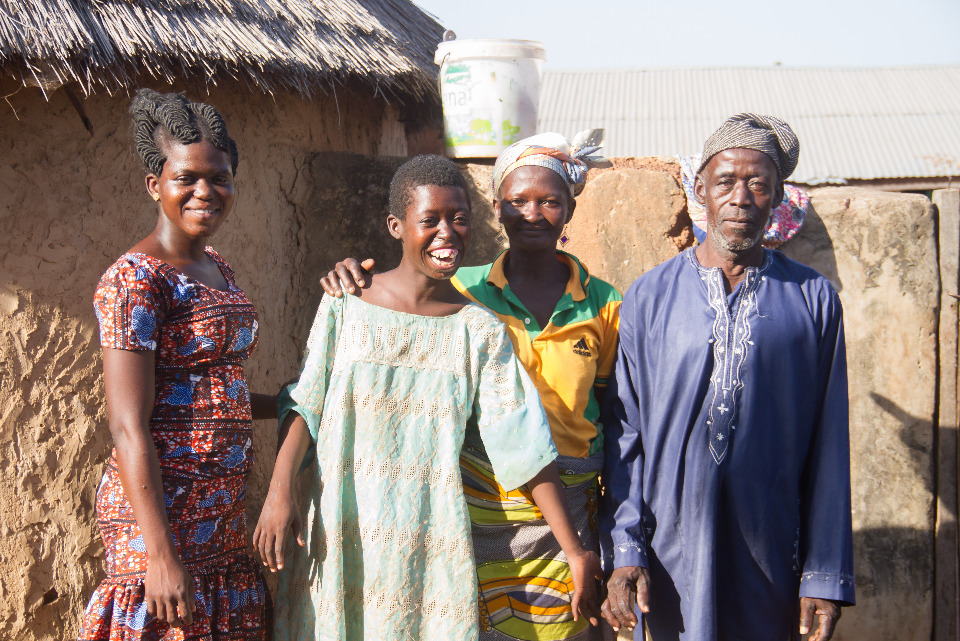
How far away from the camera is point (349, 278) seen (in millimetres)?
2311

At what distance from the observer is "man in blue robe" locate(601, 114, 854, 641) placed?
2.15 meters

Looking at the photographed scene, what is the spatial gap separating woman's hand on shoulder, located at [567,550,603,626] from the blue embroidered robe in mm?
83

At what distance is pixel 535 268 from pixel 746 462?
2.83 feet

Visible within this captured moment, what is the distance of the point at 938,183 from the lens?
36.7 feet

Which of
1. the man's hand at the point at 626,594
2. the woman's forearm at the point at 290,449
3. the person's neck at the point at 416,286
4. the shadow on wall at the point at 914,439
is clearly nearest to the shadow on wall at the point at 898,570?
the shadow on wall at the point at 914,439

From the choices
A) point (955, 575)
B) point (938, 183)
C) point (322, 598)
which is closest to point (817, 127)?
point (938, 183)

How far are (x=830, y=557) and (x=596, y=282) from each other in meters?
1.03

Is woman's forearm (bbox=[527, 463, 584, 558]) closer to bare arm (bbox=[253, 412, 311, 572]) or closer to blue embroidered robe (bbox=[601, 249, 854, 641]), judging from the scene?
blue embroidered robe (bbox=[601, 249, 854, 641])

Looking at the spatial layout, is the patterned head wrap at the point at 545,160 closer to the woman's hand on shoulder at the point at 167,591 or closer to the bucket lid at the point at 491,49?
the bucket lid at the point at 491,49

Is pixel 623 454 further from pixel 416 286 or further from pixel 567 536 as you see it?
pixel 416 286

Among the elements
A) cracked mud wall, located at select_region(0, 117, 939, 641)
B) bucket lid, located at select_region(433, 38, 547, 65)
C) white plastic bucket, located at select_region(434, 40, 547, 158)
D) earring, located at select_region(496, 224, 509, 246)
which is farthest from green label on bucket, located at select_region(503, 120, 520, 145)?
earring, located at select_region(496, 224, 509, 246)

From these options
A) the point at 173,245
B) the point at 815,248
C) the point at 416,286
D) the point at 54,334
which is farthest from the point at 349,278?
the point at 815,248

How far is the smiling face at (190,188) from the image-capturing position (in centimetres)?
211

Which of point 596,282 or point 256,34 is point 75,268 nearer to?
point 256,34
